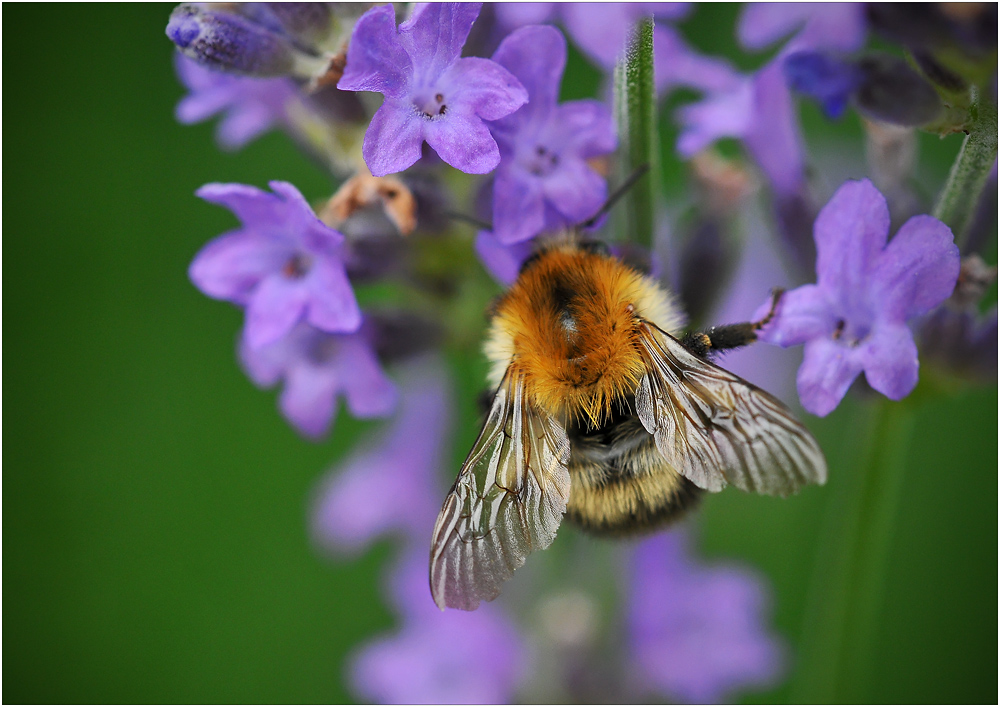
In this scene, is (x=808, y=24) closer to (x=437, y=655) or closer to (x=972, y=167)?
(x=972, y=167)

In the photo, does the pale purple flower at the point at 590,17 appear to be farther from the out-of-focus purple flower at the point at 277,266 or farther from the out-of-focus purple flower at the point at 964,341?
the out-of-focus purple flower at the point at 964,341

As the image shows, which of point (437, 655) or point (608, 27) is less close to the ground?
point (608, 27)

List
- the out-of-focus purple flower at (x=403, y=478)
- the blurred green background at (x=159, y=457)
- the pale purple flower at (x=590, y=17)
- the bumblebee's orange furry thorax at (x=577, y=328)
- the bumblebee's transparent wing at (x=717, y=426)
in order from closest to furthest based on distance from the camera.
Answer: the bumblebee's transparent wing at (x=717, y=426), the bumblebee's orange furry thorax at (x=577, y=328), the pale purple flower at (x=590, y=17), the out-of-focus purple flower at (x=403, y=478), the blurred green background at (x=159, y=457)

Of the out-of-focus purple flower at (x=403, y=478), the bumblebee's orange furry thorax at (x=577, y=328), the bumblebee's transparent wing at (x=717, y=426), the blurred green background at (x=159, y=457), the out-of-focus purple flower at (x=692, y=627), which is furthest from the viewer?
the blurred green background at (x=159, y=457)

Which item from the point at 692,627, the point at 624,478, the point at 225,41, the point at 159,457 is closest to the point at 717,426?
the point at 624,478

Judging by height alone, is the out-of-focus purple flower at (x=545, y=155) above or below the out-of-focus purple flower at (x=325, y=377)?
above

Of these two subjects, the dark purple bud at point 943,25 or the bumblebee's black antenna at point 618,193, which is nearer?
the dark purple bud at point 943,25

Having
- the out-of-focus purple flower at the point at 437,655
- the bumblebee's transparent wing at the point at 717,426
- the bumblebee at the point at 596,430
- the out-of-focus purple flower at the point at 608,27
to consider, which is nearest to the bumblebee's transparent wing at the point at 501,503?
the bumblebee at the point at 596,430

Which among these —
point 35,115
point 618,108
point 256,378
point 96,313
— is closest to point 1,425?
point 96,313
